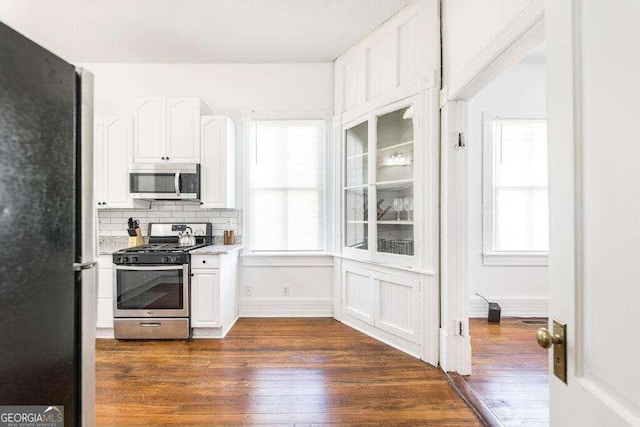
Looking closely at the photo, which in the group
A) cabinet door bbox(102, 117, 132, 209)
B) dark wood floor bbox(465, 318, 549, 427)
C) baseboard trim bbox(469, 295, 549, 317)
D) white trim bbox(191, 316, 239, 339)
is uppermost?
cabinet door bbox(102, 117, 132, 209)

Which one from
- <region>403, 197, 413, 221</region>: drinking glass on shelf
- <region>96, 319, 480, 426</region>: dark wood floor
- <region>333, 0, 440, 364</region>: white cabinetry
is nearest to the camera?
<region>96, 319, 480, 426</region>: dark wood floor

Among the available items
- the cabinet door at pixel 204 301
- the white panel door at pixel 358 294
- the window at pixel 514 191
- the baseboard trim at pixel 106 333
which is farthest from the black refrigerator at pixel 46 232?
the window at pixel 514 191

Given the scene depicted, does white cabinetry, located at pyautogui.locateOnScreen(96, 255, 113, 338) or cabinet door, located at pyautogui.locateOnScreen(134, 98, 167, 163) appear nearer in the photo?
white cabinetry, located at pyautogui.locateOnScreen(96, 255, 113, 338)

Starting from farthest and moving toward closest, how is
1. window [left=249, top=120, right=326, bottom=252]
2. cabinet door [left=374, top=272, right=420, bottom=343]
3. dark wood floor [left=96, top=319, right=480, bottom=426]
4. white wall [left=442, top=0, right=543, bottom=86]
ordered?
window [left=249, top=120, right=326, bottom=252] → cabinet door [left=374, top=272, right=420, bottom=343] → dark wood floor [left=96, top=319, right=480, bottom=426] → white wall [left=442, top=0, right=543, bottom=86]

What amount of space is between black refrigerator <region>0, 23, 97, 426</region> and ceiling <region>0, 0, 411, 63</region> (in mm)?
2492

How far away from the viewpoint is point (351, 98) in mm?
3666

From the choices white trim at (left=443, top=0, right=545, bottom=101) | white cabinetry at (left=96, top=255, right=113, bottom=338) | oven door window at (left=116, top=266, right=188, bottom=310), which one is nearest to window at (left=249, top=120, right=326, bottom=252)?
oven door window at (left=116, top=266, right=188, bottom=310)

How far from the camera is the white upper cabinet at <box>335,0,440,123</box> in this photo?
274 centimetres

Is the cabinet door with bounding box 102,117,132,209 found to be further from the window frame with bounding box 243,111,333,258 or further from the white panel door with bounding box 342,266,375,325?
the white panel door with bounding box 342,266,375,325

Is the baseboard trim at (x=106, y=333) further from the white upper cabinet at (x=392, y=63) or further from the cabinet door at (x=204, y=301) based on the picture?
the white upper cabinet at (x=392, y=63)

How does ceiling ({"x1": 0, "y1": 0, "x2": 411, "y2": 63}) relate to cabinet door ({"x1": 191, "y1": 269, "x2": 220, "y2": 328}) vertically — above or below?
above

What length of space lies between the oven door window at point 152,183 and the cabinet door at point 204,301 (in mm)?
986

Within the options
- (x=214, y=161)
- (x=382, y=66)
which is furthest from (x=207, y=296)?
(x=382, y=66)

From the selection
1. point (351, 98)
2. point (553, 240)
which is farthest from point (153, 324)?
point (553, 240)
